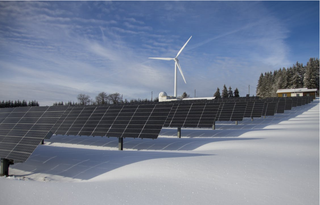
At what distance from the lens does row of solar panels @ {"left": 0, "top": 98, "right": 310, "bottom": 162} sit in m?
10.6

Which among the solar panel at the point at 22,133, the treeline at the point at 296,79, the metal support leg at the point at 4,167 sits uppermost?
the treeline at the point at 296,79

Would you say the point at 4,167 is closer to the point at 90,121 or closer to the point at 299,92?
the point at 90,121

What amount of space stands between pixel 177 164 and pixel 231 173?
2133mm

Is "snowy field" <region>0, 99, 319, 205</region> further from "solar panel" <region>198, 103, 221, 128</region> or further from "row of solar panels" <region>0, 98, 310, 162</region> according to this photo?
"solar panel" <region>198, 103, 221, 128</region>

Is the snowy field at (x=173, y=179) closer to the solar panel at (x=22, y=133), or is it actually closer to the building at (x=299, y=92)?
the solar panel at (x=22, y=133)

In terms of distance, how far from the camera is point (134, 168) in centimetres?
892

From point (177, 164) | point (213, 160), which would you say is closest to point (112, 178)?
point (177, 164)

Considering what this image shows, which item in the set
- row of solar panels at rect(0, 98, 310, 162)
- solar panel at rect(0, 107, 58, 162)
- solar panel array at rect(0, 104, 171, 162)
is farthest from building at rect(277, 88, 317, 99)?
solar panel at rect(0, 107, 58, 162)

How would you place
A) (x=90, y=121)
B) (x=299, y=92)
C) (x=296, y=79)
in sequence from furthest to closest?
1. (x=296, y=79)
2. (x=299, y=92)
3. (x=90, y=121)

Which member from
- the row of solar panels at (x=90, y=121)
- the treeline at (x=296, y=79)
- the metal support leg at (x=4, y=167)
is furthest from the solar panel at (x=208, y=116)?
the treeline at (x=296, y=79)

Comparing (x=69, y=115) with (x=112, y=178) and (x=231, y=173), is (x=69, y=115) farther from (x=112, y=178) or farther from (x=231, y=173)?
(x=231, y=173)

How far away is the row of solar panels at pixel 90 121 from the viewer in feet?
34.7

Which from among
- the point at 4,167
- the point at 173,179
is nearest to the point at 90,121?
the point at 4,167

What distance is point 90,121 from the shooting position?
16391mm
